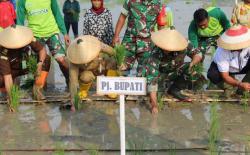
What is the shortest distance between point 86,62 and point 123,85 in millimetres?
1668

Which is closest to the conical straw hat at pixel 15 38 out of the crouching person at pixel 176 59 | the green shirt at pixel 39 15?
the green shirt at pixel 39 15

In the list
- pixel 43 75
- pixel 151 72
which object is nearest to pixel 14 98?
pixel 43 75

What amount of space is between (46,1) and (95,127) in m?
1.93

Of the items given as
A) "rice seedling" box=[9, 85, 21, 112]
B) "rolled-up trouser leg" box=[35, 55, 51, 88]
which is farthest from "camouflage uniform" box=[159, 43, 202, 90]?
"rice seedling" box=[9, 85, 21, 112]

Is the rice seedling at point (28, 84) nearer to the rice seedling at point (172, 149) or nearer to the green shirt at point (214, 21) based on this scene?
the green shirt at point (214, 21)

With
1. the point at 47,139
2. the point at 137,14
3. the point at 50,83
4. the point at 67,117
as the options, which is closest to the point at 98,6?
the point at 137,14

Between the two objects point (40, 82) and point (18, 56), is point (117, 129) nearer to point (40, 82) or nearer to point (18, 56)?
point (40, 82)

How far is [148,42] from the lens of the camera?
625cm

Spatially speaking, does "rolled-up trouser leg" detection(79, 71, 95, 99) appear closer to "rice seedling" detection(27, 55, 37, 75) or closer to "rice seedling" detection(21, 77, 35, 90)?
"rice seedling" detection(27, 55, 37, 75)

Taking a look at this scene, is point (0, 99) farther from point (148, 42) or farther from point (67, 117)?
point (148, 42)

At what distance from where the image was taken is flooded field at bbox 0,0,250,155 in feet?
15.1

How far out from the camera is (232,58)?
18.8 feet

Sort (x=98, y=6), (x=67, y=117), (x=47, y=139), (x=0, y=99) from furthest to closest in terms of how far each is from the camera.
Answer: (x=98, y=6) < (x=0, y=99) < (x=67, y=117) < (x=47, y=139)

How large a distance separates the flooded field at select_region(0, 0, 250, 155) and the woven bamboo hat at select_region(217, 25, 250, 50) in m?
0.71
